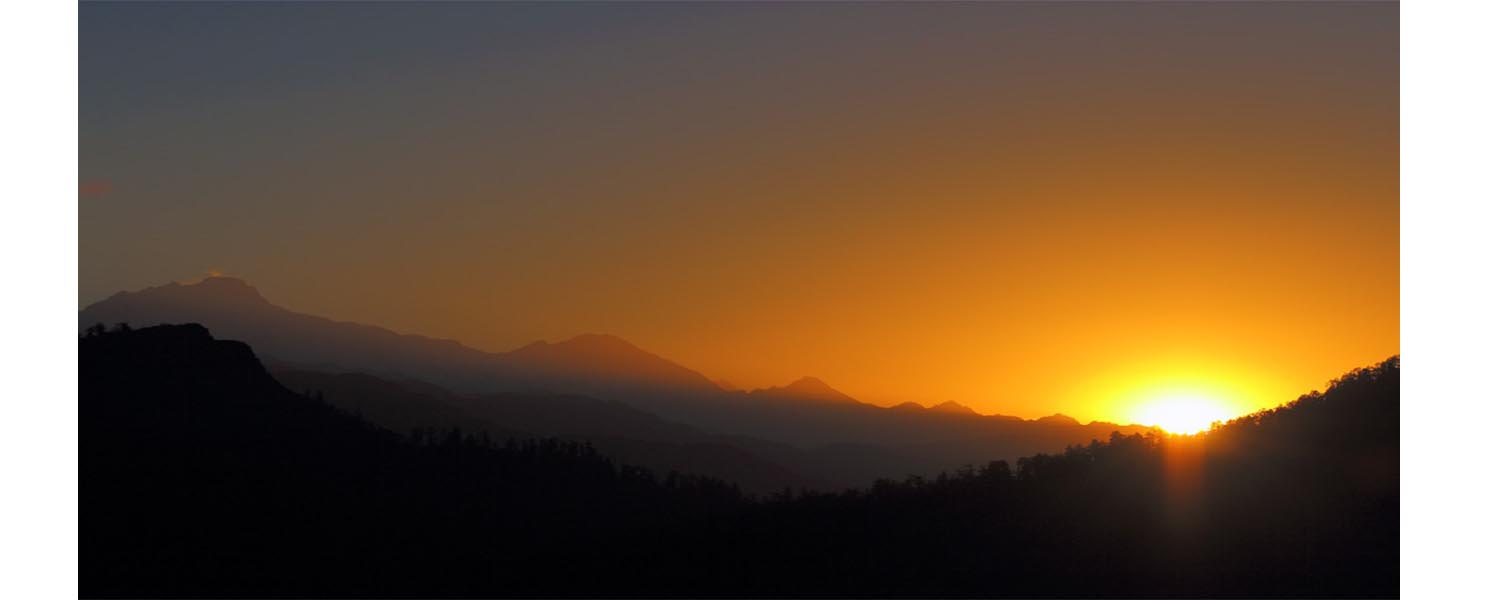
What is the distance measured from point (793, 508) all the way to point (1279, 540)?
113 feet

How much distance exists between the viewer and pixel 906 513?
8012 centimetres

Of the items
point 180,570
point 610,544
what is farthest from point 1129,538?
point 180,570

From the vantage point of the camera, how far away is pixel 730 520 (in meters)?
85.3

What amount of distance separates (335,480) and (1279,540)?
85.8m

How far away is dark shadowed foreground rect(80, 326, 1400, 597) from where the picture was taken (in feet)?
206

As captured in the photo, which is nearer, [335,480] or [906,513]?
[906,513]

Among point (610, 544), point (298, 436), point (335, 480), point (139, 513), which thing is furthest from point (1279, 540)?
point (298, 436)

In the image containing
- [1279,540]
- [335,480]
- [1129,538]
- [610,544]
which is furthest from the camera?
[335,480]

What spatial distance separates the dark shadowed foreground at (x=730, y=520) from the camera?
62844 millimetres

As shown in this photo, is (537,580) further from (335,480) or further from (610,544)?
(335,480)

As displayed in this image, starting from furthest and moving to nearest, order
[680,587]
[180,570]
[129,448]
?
[129,448], [180,570], [680,587]
